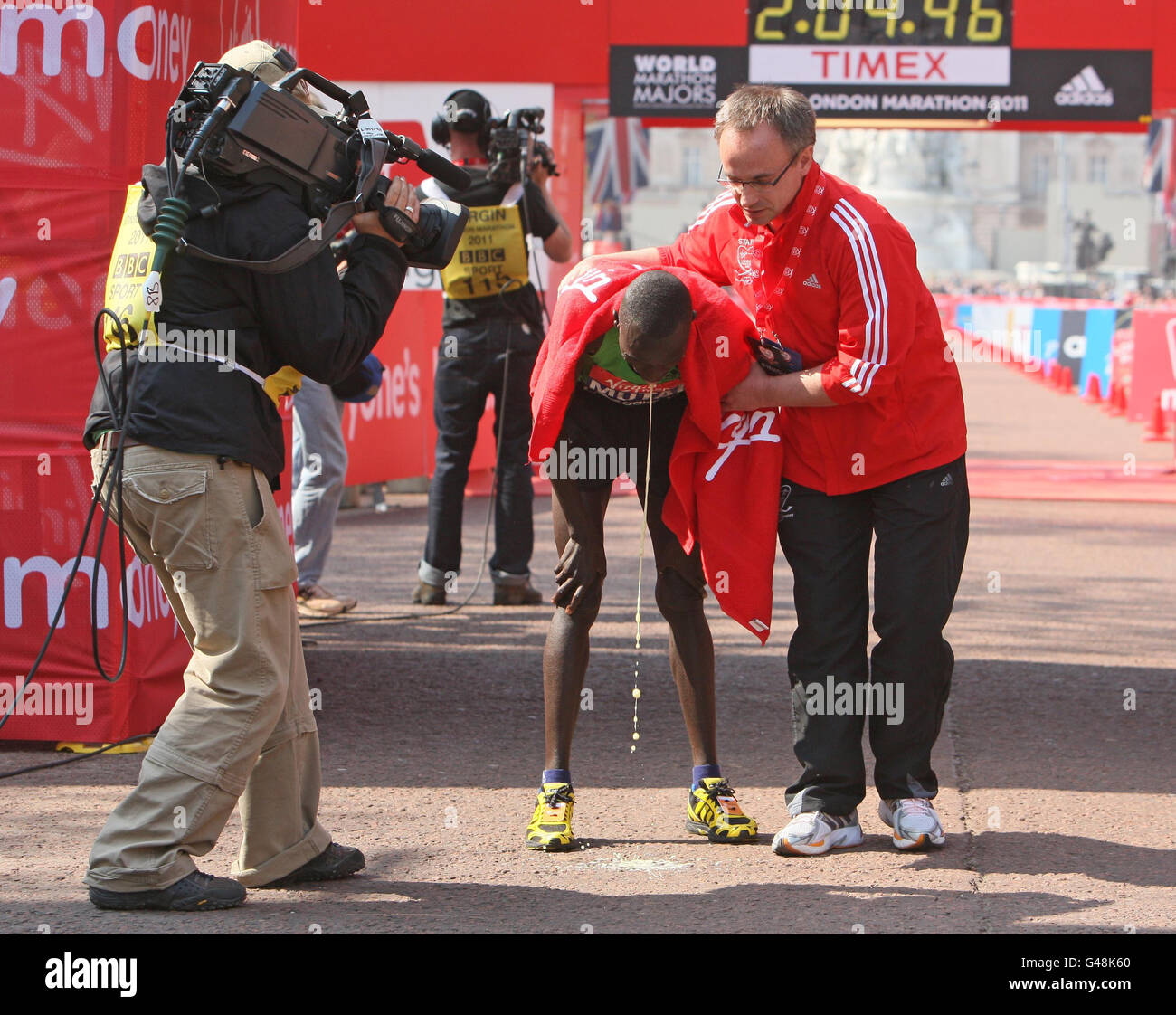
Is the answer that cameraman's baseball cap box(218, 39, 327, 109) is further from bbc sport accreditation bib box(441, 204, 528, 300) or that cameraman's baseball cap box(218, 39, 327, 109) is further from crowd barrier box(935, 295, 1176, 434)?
crowd barrier box(935, 295, 1176, 434)

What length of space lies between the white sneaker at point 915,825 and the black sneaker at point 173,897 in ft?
6.09

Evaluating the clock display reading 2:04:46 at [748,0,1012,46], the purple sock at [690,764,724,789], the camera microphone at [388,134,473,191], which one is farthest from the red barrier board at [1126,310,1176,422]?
the camera microphone at [388,134,473,191]

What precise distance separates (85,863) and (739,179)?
252 cm

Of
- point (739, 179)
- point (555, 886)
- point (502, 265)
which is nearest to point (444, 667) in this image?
point (502, 265)

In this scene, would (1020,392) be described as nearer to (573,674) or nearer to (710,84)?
(710,84)

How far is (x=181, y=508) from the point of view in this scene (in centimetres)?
389

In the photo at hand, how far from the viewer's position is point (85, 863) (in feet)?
14.5

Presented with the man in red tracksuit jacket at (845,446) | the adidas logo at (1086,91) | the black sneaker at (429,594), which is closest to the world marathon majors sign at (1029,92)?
the adidas logo at (1086,91)

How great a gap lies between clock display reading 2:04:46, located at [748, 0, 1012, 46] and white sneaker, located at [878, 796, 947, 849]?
9.95m

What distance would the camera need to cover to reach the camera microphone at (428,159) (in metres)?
4.07

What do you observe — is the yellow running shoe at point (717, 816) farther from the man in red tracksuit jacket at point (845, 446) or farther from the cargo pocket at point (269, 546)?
the cargo pocket at point (269, 546)

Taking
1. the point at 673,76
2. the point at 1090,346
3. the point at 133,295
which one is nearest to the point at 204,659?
the point at 133,295
